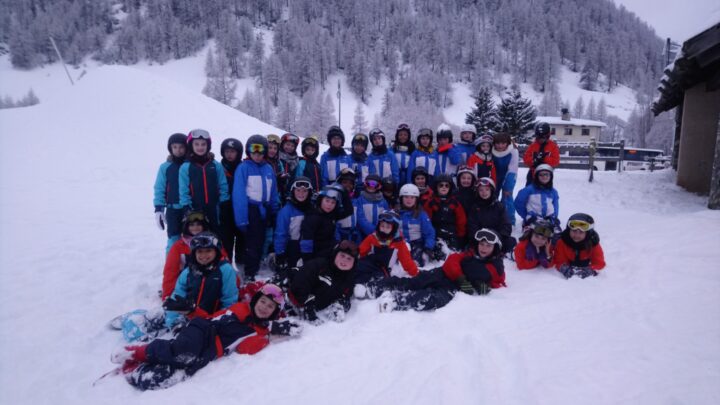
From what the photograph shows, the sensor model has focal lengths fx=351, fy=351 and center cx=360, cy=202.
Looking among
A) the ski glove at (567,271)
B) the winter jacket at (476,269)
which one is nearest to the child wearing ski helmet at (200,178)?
the winter jacket at (476,269)

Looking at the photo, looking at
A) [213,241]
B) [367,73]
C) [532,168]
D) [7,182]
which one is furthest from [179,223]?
[367,73]

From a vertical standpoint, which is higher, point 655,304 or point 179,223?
point 179,223

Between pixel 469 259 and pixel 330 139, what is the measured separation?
307 cm

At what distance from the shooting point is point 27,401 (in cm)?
271

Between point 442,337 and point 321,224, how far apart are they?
7.45ft

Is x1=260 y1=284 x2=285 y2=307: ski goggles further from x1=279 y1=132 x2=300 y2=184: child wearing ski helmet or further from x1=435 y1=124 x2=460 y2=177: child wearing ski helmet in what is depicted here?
x1=435 y1=124 x2=460 y2=177: child wearing ski helmet

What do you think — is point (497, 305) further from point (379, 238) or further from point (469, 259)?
point (379, 238)

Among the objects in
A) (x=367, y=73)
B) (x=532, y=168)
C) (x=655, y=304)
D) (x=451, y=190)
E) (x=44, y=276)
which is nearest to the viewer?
(x=655, y=304)

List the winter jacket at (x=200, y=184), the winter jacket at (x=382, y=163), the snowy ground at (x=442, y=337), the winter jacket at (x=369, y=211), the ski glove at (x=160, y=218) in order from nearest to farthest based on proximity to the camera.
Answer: the snowy ground at (x=442, y=337), the winter jacket at (x=200, y=184), the ski glove at (x=160, y=218), the winter jacket at (x=369, y=211), the winter jacket at (x=382, y=163)

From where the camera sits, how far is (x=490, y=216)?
5.44 meters

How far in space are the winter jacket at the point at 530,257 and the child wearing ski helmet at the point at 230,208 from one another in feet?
13.1

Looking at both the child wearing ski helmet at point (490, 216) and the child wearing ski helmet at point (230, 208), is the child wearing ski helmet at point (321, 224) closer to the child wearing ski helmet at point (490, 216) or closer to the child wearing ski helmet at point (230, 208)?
the child wearing ski helmet at point (230, 208)

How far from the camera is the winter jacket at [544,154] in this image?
21.9 feet

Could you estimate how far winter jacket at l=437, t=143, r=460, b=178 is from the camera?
6.53 metres
